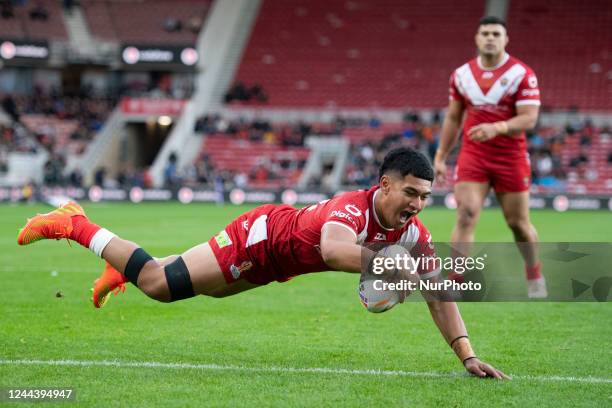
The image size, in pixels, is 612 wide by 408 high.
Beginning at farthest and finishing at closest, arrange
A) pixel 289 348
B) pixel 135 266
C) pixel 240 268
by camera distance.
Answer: pixel 289 348 → pixel 135 266 → pixel 240 268

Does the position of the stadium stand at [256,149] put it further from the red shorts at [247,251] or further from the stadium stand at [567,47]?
the red shorts at [247,251]

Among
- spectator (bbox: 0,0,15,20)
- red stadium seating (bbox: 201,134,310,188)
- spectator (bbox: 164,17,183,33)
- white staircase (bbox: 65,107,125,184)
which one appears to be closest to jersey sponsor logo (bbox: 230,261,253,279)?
red stadium seating (bbox: 201,134,310,188)

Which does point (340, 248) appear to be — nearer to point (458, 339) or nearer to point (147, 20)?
point (458, 339)

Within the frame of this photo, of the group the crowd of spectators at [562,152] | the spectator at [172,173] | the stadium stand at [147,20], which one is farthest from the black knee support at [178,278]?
the stadium stand at [147,20]

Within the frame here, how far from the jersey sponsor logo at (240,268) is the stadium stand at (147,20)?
42.3 metres

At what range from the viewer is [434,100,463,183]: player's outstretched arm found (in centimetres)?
967

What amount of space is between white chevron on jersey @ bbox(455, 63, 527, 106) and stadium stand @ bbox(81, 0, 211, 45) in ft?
129

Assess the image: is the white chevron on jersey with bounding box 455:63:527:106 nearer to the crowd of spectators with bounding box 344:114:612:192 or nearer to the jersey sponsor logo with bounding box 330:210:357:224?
the jersey sponsor logo with bounding box 330:210:357:224

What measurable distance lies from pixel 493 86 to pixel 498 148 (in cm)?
61

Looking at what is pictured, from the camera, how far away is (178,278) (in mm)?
6273

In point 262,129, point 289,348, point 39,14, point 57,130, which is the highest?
point 39,14

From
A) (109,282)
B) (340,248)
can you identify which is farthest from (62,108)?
(340,248)

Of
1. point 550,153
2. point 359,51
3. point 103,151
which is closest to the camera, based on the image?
point 550,153

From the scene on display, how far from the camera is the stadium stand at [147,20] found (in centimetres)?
4822
